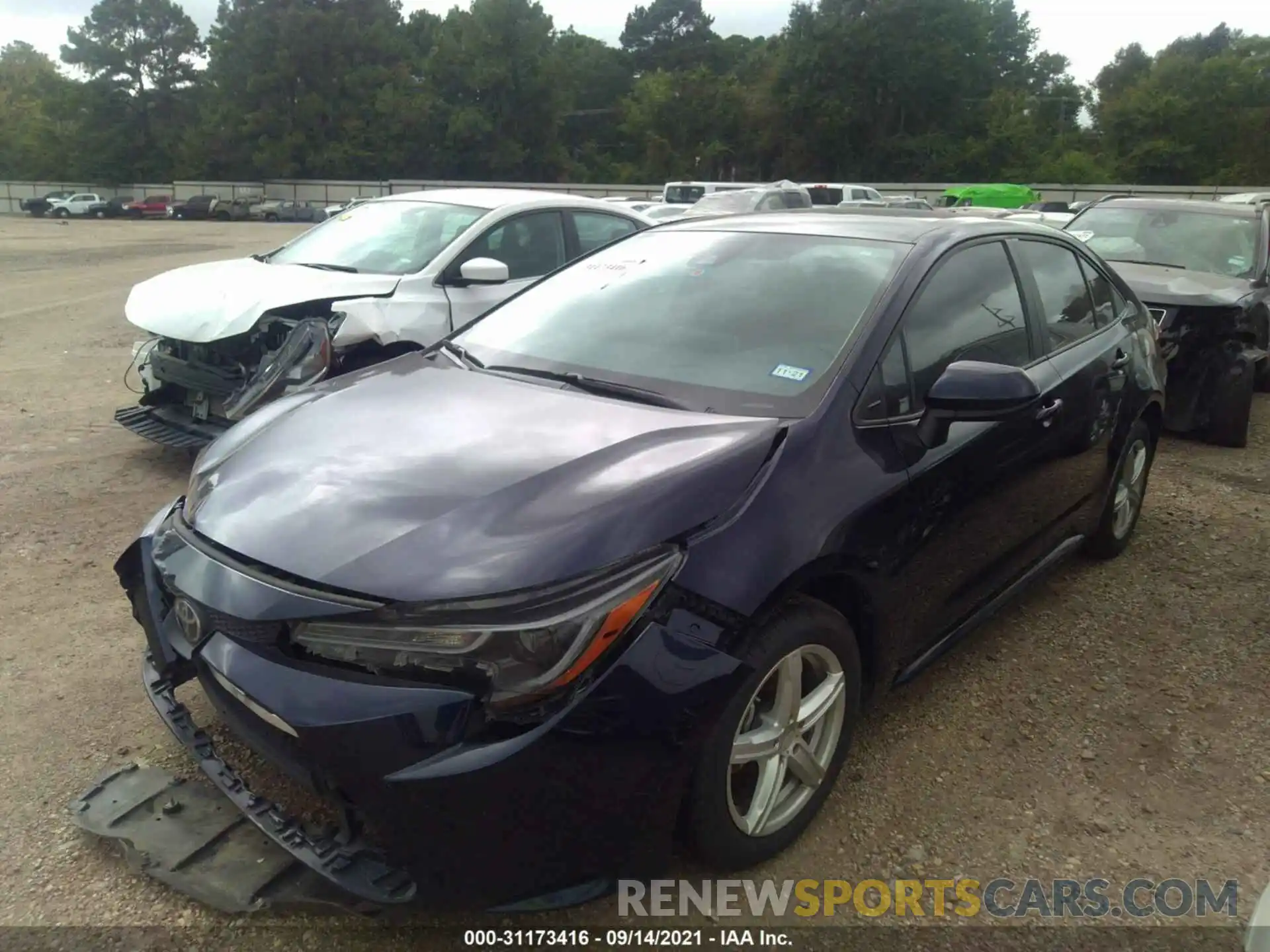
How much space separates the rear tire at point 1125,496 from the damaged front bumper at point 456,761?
2906mm

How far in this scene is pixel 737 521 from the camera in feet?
7.29

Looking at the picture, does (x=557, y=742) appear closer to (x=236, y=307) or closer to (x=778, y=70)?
(x=236, y=307)

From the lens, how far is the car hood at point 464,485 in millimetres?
2031

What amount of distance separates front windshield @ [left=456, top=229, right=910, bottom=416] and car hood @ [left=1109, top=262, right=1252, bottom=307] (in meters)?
3.74

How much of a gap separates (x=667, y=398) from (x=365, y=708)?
1.28 metres

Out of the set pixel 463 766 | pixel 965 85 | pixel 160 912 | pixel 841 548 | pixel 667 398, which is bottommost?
pixel 160 912

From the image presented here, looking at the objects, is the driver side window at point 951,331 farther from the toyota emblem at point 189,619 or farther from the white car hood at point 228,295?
the white car hood at point 228,295

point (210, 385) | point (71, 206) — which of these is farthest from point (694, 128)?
point (210, 385)

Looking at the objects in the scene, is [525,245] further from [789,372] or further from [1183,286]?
[1183,286]

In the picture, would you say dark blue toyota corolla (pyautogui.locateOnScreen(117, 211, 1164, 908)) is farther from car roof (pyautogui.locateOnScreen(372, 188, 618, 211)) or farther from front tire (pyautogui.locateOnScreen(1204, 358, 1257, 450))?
front tire (pyautogui.locateOnScreen(1204, 358, 1257, 450))

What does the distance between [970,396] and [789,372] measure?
0.51 metres

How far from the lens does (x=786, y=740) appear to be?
7.91 feet

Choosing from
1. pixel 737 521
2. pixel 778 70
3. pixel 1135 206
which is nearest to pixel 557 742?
pixel 737 521

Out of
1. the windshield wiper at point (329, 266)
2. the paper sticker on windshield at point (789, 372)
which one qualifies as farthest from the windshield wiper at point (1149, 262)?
the paper sticker on windshield at point (789, 372)
